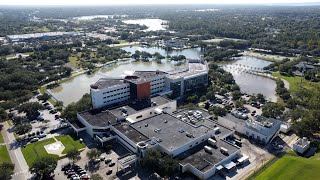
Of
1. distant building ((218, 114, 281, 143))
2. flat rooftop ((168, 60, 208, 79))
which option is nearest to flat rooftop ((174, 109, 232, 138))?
distant building ((218, 114, 281, 143))

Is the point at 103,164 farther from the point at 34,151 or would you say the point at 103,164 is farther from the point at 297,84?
the point at 297,84

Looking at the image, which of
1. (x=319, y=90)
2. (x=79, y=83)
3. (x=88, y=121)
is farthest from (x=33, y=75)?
(x=319, y=90)

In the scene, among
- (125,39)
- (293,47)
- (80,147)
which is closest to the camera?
(80,147)

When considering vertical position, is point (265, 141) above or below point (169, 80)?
below

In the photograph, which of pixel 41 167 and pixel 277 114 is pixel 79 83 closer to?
pixel 41 167

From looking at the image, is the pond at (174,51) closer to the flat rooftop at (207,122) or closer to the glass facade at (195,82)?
the glass facade at (195,82)

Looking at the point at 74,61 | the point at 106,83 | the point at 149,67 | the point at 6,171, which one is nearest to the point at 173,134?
the point at 106,83

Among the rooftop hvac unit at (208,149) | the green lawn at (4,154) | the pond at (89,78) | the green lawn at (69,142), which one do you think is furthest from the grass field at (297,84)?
the green lawn at (4,154)

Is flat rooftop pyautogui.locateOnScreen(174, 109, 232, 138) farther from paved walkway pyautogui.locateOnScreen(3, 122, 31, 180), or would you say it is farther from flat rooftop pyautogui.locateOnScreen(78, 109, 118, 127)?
paved walkway pyautogui.locateOnScreen(3, 122, 31, 180)
